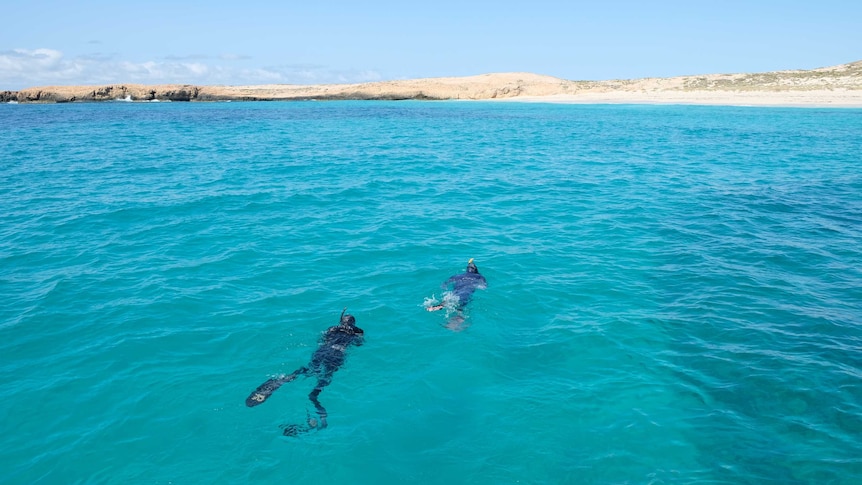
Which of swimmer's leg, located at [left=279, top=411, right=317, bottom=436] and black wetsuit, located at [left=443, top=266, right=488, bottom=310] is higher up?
black wetsuit, located at [left=443, top=266, right=488, bottom=310]

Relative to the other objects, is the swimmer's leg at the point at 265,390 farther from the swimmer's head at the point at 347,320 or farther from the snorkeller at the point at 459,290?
the snorkeller at the point at 459,290

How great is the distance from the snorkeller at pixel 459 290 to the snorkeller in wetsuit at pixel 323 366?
7.49ft

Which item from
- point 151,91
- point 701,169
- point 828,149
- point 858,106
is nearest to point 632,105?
point 858,106

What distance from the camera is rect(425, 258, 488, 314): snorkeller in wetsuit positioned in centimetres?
1312

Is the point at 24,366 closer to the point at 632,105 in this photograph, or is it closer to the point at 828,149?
the point at 828,149

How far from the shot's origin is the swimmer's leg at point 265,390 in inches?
361

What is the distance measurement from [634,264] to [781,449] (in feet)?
26.4

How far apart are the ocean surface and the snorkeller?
26 centimetres

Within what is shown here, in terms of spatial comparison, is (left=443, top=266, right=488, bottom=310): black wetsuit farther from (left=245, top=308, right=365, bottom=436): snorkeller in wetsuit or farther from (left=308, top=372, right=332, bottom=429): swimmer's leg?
(left=308, top=372, right=332, bottom=429): swimmer's leg

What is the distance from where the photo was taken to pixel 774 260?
1583cm

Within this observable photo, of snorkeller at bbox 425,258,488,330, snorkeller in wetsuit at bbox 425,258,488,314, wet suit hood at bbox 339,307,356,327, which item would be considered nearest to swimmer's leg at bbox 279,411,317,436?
wet suit hood at bbox 339,307,356,327

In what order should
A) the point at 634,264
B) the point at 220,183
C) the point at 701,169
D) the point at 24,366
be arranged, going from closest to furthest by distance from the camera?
the point at 24,366, the point at 634,264, the point at 220,183, the point at 701,169

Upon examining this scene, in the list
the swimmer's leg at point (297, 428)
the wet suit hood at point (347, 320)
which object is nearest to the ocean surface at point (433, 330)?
the swimmer's leg at point (297, 428)

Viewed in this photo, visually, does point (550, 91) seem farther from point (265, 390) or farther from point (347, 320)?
point (265, 390)
